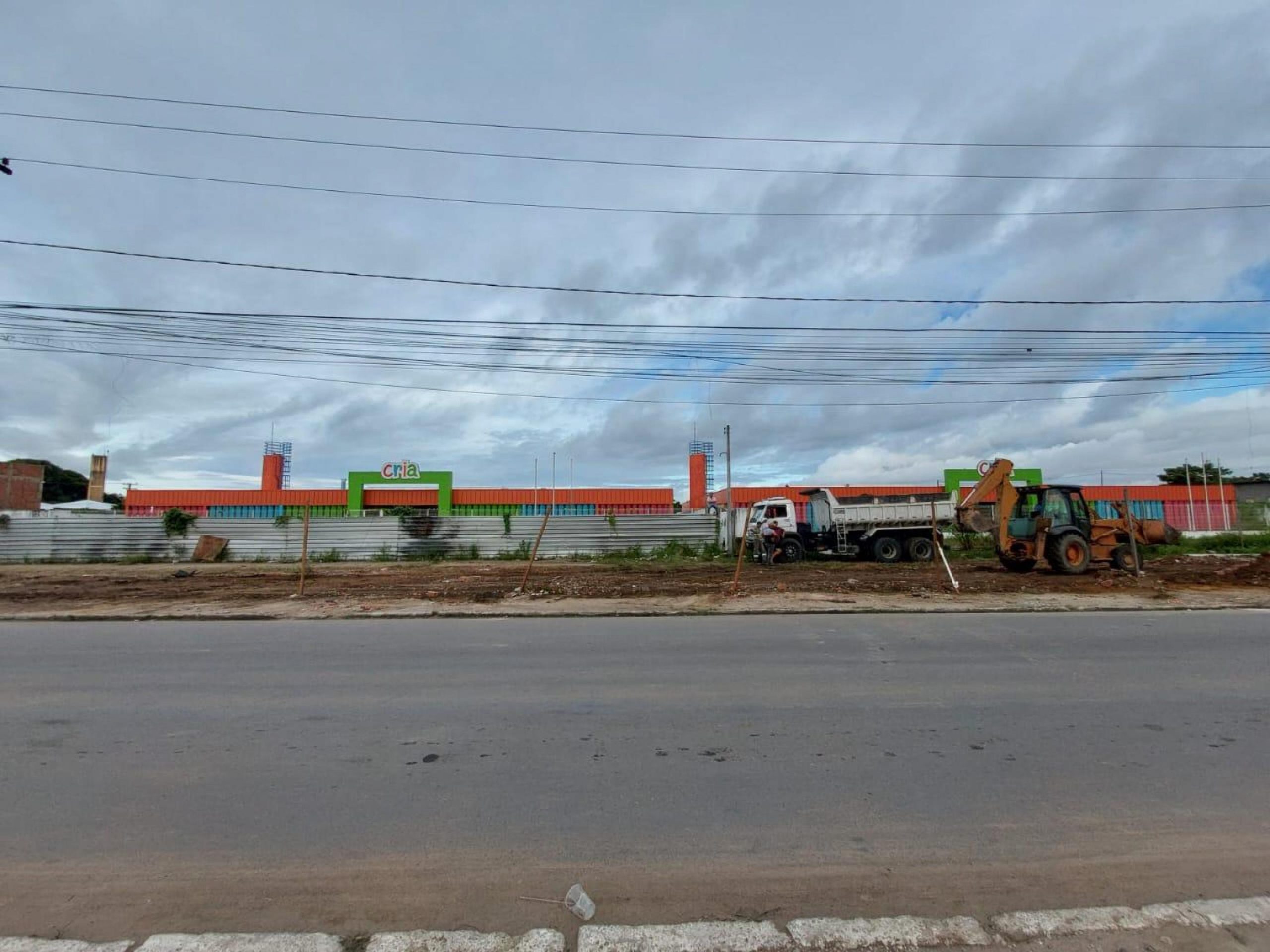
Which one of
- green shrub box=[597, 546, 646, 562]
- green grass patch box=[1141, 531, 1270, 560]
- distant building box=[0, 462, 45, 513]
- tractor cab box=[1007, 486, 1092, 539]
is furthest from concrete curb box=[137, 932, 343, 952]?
distant building box=[0, 462, 45, 513]

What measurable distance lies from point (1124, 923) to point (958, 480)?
171ft

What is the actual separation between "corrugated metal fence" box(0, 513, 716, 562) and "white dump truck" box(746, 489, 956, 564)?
424cm

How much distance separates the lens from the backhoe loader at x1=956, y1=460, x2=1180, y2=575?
18.8 metres

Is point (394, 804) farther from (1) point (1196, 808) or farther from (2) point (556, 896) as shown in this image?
(1) point (1196, 808)

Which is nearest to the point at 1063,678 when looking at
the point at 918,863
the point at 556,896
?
the point at 918,863

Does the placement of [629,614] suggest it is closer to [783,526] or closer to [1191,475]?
[783,526]

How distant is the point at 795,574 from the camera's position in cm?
2125

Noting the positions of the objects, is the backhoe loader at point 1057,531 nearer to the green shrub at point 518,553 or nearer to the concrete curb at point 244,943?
the green shrub at point 518,553

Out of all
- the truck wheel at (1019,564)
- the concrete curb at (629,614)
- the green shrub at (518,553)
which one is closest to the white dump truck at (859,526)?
the truck wheel at (1019,564)

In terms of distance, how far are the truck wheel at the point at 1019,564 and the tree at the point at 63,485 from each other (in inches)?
4305

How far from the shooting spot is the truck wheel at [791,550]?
2636 centimetres

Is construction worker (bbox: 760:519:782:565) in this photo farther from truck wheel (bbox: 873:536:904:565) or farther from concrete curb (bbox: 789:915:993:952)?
concrete curb (bbox: 789:915:993:952)

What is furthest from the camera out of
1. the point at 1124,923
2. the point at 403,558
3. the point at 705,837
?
the point at 403,558

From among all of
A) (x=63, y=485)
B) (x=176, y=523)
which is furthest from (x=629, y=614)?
(x=63, y=485)
